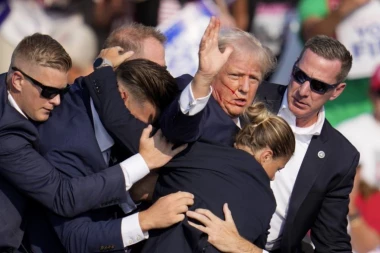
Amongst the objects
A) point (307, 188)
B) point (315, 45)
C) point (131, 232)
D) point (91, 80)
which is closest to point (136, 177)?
point (131, 232)

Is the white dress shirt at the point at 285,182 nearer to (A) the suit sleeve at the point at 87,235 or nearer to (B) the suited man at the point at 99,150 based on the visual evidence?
(B) the suited man at the point at 99,150

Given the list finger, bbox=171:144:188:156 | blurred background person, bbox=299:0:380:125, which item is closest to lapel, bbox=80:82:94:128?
finger, bbox=171:144:188:156

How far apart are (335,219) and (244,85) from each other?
1.09 metres

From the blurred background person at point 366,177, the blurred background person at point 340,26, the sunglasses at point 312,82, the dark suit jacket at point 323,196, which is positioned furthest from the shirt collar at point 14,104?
the blurred background person at point 366,177

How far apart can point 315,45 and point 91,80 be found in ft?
4.70

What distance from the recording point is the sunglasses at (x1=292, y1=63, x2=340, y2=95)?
4.66 m

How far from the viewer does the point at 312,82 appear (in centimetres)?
466

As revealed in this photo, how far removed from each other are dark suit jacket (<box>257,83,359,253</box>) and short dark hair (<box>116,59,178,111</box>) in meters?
0.99

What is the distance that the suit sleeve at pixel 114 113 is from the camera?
3717 mm

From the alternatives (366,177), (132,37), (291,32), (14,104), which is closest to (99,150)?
(14,104)

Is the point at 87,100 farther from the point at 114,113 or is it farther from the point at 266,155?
the point at 266,155

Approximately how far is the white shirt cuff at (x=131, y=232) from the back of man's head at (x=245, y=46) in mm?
852

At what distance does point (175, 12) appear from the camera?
6551 millimetres

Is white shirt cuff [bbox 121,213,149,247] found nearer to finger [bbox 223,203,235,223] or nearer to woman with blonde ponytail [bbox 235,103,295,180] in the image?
finger [bbox 223,203,235,223]
